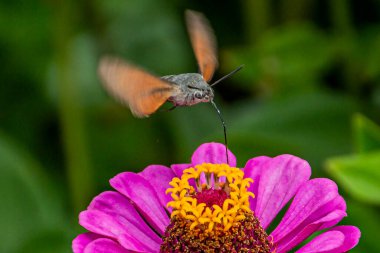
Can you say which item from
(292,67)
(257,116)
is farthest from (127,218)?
(292,67)

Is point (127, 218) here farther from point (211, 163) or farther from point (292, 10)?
point (292, 10)

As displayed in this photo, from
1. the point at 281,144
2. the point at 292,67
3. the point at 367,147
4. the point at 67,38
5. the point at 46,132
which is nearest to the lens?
the point at 367,147

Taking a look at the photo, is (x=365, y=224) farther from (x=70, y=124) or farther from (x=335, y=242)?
(x=70, y=124)

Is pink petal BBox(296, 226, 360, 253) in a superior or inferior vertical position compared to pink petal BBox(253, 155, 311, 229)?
inferior

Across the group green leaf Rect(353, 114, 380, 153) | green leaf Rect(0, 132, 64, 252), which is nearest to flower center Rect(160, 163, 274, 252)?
green leaf Rect(353, 114, 380, 153)

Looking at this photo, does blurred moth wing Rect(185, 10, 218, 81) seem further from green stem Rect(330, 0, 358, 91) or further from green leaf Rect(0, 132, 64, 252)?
green stem Rect(330, 0, 358, 91)

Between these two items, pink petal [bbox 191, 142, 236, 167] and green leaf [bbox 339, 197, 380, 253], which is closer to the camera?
pink petal [bbox 191, 142, 236, 167]
